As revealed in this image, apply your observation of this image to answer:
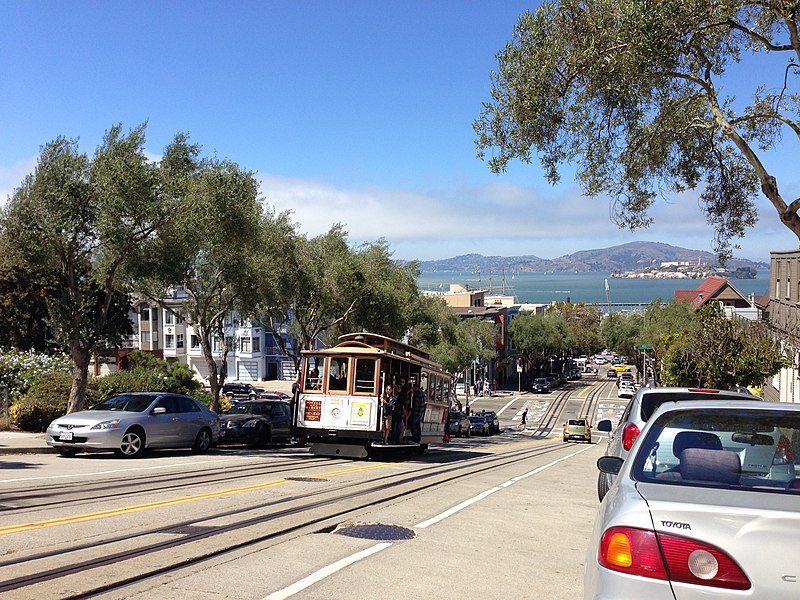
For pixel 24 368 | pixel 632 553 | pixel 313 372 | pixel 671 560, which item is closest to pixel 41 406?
pixel 24 368

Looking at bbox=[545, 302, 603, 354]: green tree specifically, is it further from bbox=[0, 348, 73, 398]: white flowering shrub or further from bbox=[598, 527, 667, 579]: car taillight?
bbox=[598, 527, 667, 579]: car taillight

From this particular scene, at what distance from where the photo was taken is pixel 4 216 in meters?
18.7

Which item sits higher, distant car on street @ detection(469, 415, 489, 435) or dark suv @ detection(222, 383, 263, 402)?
dark suv @ detection(222, 383, 263, 402)

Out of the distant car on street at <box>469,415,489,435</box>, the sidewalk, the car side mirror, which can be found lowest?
the distant car on street at <box>469,415,489,435</box>

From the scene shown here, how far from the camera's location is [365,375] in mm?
19328

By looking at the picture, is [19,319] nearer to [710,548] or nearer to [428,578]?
[428,578]

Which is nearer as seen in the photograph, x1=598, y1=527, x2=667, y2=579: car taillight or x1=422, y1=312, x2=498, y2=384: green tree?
x1=598, y1=527, x2=667, y2=579: car taillight

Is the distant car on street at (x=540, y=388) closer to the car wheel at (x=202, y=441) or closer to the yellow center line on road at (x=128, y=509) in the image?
the car wheel at (x=202, y=441)

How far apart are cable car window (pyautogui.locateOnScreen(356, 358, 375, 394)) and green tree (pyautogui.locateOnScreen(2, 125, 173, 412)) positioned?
6220mm

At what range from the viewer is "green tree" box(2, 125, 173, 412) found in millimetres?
18203

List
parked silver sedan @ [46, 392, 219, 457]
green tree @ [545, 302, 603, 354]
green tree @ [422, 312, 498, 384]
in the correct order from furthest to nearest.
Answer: green tree @ [545, 302, 603, 354]
green tree @ [422, 312, 498, 384]
parked silver sedan @ [46, 392, 219, 457]

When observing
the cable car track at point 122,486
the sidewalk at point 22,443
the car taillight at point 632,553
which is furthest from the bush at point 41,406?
the car taillight at point 632,553

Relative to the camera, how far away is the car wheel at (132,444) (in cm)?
1662

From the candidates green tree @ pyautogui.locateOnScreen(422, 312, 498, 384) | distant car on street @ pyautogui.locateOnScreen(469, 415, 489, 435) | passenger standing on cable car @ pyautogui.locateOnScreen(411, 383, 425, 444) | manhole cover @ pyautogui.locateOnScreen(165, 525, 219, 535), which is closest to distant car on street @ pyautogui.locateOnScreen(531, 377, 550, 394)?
green tree @ pyautogui.locateOnScreen(422, 312, 498, 384)
